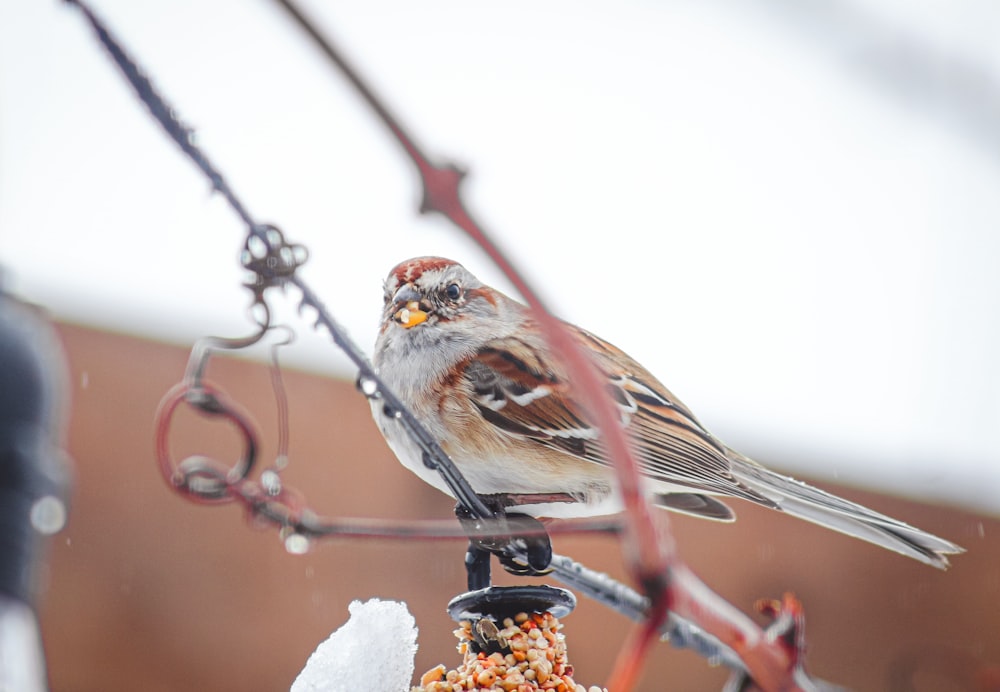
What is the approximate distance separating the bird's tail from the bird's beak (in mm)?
337

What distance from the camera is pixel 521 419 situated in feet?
2.92

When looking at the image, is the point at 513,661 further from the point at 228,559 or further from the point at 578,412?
the point at 228,559

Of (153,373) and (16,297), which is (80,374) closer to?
(153,373)

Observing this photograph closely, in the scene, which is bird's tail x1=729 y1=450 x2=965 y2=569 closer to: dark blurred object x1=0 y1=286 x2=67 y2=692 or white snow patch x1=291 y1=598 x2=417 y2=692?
white snow patch x1=291 y1=598 x2=417 y2=692

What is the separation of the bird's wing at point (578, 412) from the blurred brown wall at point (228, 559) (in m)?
1.45

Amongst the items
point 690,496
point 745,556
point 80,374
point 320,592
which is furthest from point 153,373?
→ point 690,496

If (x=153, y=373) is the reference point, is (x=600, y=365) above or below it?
above

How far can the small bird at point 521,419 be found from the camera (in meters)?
0.81

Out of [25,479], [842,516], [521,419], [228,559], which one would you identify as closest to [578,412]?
[521,419]

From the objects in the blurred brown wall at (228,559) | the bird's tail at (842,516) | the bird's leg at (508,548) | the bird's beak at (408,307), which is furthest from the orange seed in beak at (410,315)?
the blurred brown wall at (228,559)

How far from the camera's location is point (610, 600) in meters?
0.73

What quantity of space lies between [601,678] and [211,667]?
97cm

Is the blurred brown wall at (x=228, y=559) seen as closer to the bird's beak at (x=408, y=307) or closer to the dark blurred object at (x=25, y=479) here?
the bird's beak at (x=408, y=307)

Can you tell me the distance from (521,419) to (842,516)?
0.27 m
